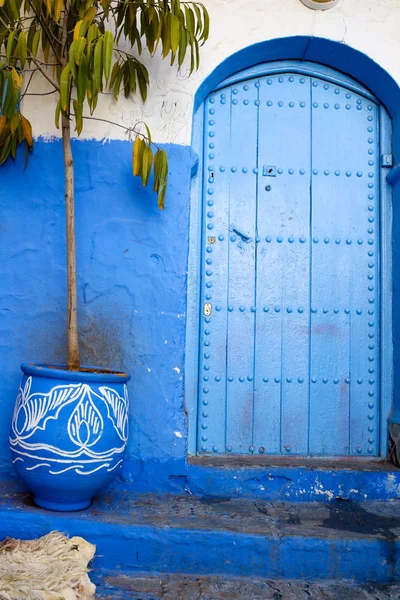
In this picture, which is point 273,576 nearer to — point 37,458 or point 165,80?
point 37,458

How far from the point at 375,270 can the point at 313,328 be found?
1.36 feet

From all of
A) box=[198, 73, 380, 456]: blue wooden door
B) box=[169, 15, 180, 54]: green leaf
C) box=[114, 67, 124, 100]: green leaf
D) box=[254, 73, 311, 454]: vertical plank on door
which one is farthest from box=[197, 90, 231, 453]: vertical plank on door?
box=[169, 15, 180, 54]: green leaf

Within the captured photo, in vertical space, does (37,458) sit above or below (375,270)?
below

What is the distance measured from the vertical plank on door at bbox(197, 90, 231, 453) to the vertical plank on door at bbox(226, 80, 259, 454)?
3 centimetres

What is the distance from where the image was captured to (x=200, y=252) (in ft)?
8.85

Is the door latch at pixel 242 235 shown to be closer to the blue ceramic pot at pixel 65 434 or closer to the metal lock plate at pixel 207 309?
the metal lock plate at pixel 207 309

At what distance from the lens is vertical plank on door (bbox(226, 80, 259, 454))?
2.62 meters

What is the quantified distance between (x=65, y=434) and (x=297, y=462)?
1101mm

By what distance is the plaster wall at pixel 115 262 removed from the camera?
2.41m

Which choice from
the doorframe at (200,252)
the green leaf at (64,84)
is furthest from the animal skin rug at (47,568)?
the green leaf at (64,84)

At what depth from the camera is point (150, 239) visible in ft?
8.18

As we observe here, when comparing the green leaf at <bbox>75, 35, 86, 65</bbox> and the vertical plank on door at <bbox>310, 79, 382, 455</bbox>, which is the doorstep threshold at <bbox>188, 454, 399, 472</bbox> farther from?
the green leaf at <bbox>75, 35, 86, 65</bbox>

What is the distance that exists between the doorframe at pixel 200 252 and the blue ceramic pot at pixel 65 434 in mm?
657

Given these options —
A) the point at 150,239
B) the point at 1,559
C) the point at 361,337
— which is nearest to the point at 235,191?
the point at 150,239
